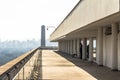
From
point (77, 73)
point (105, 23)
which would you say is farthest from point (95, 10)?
Answer: point (77, 73)

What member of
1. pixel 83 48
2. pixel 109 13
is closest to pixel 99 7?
pixel 109 13

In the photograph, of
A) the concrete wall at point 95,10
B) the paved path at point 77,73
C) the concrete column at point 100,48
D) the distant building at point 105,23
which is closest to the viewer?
the concrete wall at point 95,10

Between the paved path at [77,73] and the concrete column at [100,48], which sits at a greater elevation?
the concrete column at [100,48]

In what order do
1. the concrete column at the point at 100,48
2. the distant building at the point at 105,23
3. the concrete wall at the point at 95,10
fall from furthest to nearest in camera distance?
the concrete column at the point at 100,48 < the distant building at the point at 105,23 < the concrete wall at the point at 95,10

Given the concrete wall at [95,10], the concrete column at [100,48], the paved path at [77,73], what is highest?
the concrete wall at [95,10]

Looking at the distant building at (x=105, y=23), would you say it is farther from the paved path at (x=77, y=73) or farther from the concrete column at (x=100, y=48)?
the paved path at (x=77, y=73)

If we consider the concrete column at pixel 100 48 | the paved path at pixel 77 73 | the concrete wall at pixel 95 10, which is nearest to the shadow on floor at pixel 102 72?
the paved path at pixel 77 73

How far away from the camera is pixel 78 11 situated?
2139 cm

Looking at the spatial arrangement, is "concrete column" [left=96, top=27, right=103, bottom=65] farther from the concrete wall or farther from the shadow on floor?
the concrete wall

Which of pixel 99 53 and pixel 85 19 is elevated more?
pixel 85 19

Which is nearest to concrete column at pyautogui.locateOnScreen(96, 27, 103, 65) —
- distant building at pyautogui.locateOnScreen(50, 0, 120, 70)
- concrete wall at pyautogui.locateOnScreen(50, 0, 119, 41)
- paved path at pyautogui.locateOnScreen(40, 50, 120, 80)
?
distant building at pyautogui.locateOnScreen(50, 0, 120, 70)

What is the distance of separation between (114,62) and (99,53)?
4585mm

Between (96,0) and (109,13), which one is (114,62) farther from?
(109,13)

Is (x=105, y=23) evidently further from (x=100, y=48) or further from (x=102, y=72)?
(x=100, y=48)
